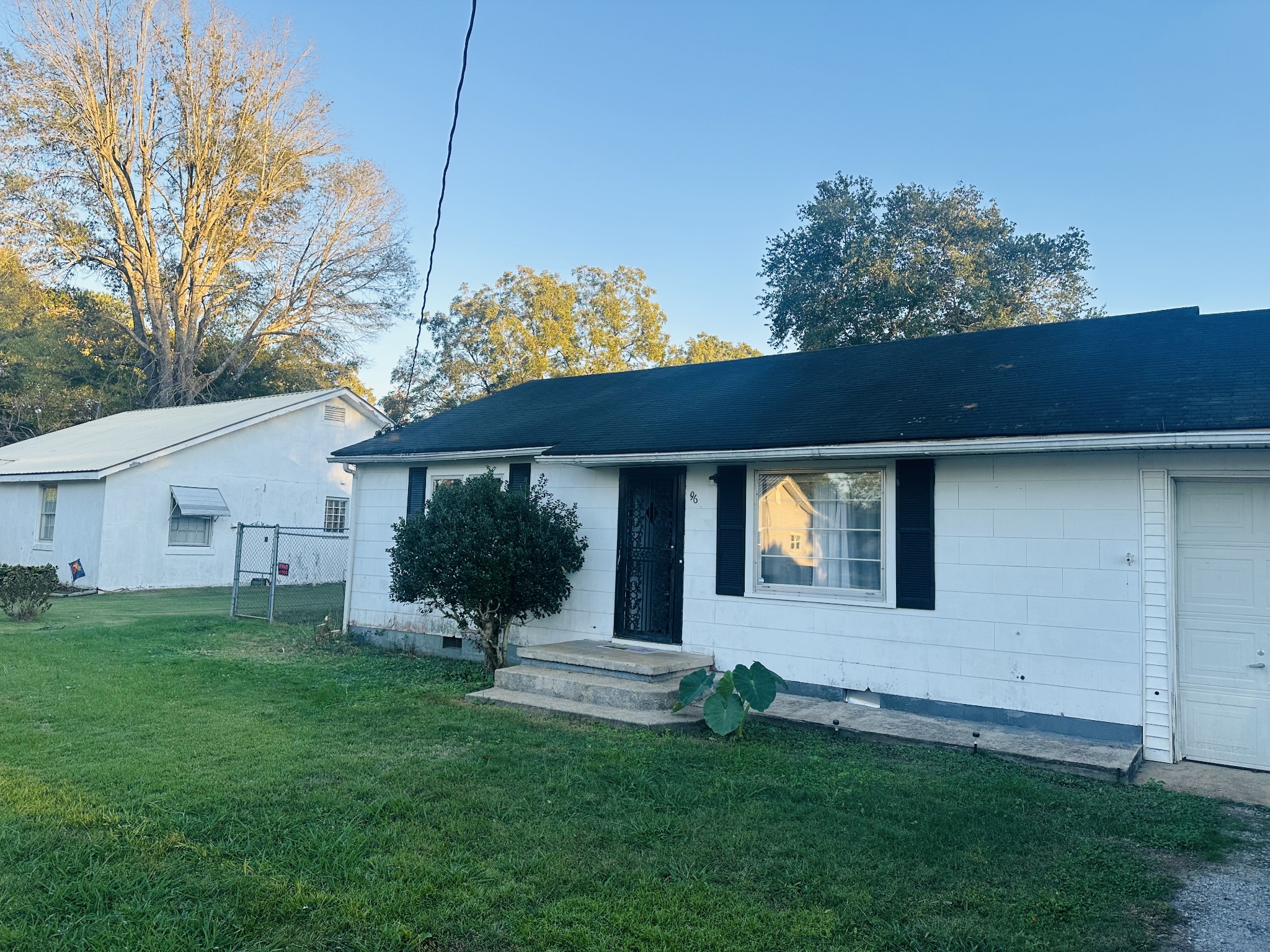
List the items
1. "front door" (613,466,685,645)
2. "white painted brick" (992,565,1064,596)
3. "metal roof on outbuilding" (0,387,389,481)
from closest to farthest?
"white painted brick" (992,565,1064,596) → "front door" (613,466,685,645) → "metal roof on outbuilding" (0,387,389,481)

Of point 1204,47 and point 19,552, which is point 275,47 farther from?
point 1204,47

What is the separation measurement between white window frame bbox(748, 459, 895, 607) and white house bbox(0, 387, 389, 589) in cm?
1534

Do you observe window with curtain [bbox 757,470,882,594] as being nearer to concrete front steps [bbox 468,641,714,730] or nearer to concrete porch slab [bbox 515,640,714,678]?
concrete porch slab [bbox 515,640,714,678]

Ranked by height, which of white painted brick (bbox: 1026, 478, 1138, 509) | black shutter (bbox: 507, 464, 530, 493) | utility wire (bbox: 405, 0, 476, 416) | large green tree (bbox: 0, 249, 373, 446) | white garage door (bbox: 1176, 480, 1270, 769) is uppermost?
large green tree (bbox: 0, 249, 373, 446)

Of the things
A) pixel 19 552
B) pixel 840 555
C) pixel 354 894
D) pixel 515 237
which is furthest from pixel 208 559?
pixel 354 894

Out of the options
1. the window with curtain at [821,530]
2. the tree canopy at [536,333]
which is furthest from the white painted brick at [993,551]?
the tree canopy at [536,333]

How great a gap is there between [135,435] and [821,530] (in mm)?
19768

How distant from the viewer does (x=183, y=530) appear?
19156 millimetres

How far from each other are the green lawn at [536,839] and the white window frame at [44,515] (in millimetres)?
15382

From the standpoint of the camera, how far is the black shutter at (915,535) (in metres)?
7.03

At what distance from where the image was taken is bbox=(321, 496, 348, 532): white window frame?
22.5 meters

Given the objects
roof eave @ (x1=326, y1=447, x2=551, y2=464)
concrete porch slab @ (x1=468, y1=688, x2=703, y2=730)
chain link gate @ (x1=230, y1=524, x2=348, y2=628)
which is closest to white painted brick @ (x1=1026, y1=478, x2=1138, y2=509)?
concrete porch slab @ (x1=468, y1=688, x2=703, y2=730)

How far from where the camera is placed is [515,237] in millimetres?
14008

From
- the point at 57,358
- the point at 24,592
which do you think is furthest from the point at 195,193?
the point at 24,592
